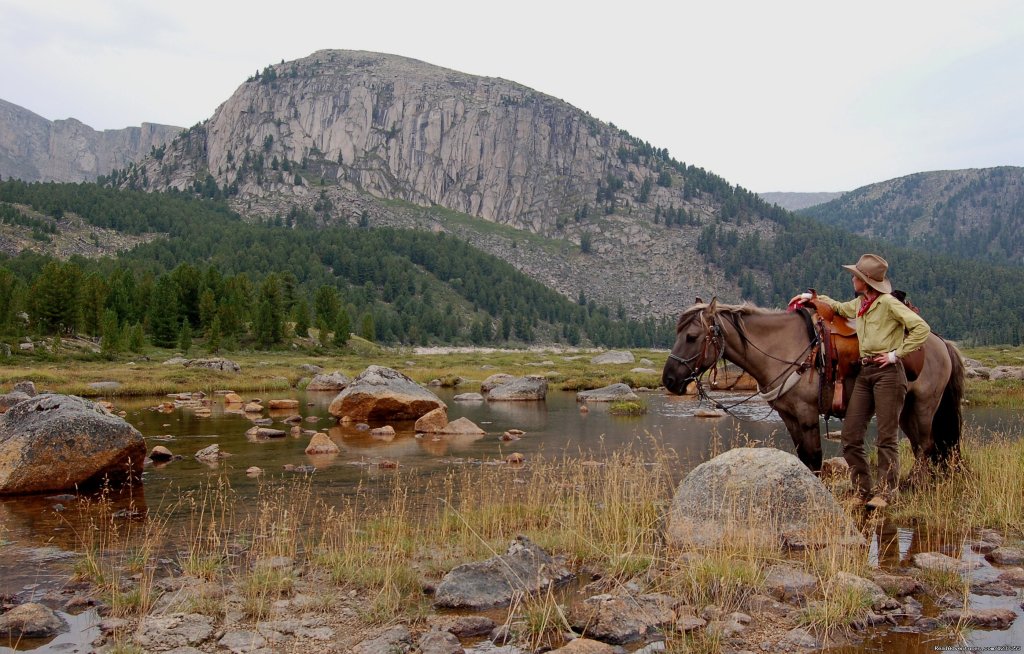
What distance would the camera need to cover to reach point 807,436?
1041cm

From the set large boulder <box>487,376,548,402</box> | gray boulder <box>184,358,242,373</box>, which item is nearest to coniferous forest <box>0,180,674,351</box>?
gray boulder <box>184,358,242,373</box>

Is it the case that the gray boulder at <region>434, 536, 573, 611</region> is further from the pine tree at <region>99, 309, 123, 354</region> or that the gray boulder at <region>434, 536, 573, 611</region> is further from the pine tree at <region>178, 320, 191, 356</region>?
the pine tree at <region>178, 320, 191, 356</region>

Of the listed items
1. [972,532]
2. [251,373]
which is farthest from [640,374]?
[972,532]

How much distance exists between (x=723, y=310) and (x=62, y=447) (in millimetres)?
12630

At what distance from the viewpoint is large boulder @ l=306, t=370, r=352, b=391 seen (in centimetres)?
4308

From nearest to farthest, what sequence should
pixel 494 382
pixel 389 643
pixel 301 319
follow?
pixel 389 643, pixel 494 382, pixel 301 319

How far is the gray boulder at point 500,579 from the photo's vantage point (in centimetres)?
703

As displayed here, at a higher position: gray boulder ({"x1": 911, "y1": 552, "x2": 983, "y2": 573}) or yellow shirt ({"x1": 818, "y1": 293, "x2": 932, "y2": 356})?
yellow shirt ({"x1": 818, "y1": 293, "x2": 932, "y2": 356})

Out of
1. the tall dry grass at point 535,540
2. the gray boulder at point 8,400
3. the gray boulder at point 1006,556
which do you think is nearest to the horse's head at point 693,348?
the tall dry grass at point 535,540

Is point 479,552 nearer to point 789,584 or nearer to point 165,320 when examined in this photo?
point 789,584

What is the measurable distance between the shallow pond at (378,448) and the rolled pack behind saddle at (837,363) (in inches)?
59.6

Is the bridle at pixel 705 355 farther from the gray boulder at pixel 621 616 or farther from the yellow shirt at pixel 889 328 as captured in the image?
the gray boulder at pixel 621 616

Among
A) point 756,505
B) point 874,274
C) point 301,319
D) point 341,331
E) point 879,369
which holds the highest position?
point 874,274

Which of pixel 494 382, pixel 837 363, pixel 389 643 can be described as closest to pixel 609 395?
pixel 494 382
